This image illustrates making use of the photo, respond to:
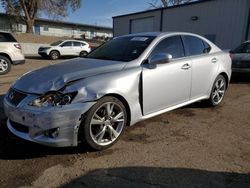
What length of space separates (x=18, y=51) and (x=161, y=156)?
8825mm

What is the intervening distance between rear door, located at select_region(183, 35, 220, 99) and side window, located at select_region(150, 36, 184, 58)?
0.17m

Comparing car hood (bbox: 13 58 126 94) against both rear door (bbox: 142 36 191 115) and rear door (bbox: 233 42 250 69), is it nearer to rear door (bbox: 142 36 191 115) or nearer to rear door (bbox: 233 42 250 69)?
rear door (bbox: 142 36 191 115)

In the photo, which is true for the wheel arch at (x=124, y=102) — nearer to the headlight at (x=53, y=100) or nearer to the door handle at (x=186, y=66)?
the headlight at (x=53, y=100)

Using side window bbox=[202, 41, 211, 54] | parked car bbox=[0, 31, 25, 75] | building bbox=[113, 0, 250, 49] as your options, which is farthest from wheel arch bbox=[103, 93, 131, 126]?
building bbox=[113, 0, 250, 49]

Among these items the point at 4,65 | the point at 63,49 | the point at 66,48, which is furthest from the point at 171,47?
the point at 66,48

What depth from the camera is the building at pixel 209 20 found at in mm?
15435

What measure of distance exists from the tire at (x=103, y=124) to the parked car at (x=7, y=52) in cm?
804

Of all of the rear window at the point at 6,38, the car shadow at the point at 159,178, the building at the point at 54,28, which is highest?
the building at the point at 54,28

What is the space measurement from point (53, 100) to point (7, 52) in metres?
8.04

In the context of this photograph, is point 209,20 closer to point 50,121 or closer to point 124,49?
point 124,49

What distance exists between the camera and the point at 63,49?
1964 cm

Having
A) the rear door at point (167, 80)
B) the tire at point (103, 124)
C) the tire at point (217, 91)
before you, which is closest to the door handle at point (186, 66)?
the rear door at point (167, 80)

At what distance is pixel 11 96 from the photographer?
3.61 m

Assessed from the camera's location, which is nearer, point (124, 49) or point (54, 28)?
point (124, 49)
